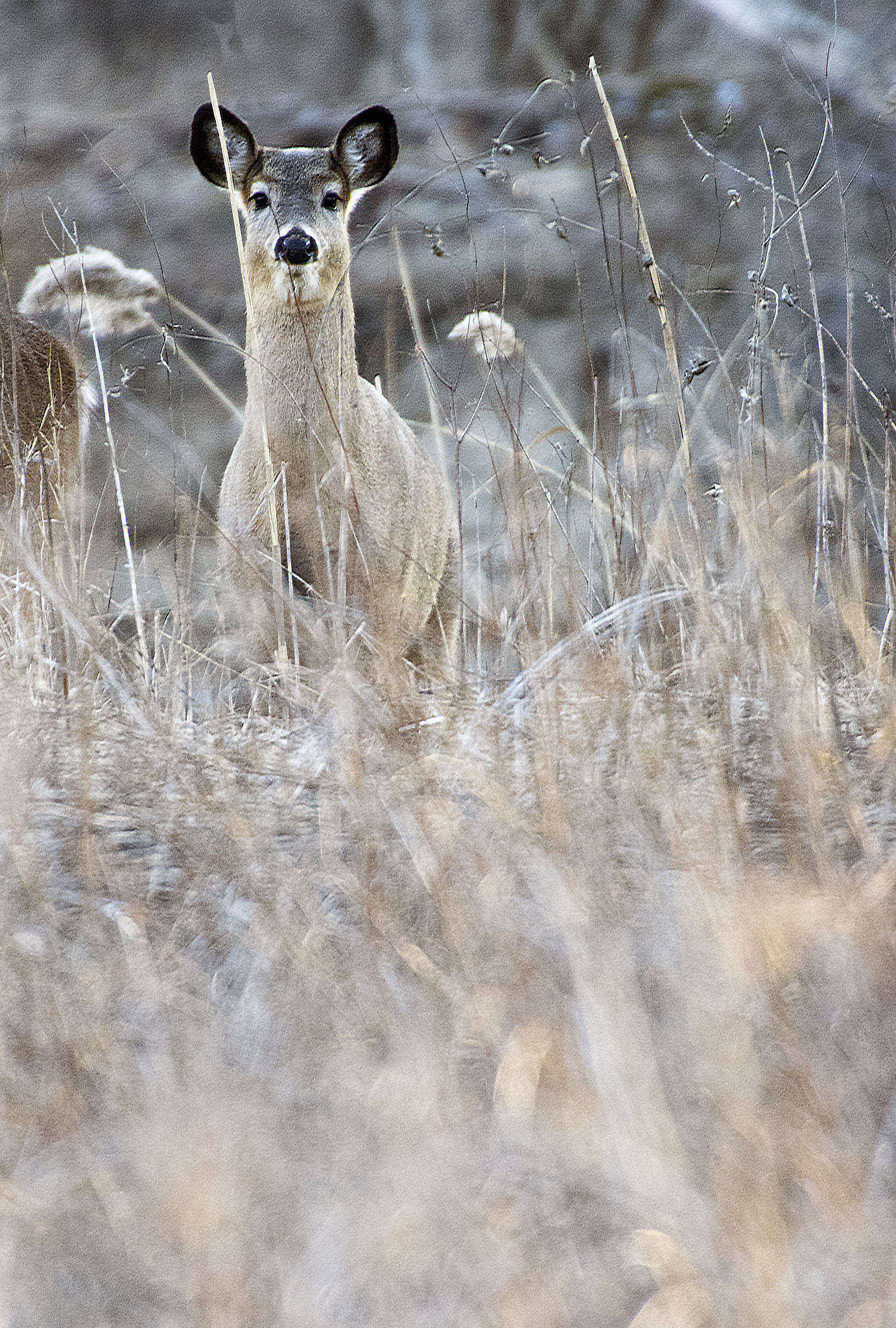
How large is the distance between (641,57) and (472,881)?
4.42 m

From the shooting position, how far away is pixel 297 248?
2.66m

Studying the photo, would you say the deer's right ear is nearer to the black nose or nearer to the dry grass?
the black nose

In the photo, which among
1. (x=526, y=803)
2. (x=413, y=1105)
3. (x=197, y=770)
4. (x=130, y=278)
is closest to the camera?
(x=413, y=1105)

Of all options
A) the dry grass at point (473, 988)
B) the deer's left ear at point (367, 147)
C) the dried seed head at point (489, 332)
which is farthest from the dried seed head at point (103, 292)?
the dry grass at point (473, 988)

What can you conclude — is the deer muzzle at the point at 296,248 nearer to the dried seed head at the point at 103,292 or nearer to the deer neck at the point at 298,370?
the deer neck at the point at 298,370

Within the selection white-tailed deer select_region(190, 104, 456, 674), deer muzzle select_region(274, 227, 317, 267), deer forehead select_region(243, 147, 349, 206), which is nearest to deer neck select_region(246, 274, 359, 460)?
white-tailed deer select_region(190, 104, 456, 674)

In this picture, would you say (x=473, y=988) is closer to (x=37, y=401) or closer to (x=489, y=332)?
(x=489, y=332)

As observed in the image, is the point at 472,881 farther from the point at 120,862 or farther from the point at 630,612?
the point at 630,612

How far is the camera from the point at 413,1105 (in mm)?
733

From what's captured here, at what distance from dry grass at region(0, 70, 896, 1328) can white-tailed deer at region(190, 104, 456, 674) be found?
3.61 ft

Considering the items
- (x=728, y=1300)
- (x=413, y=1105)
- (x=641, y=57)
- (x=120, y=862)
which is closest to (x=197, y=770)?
(x=120, y=862)

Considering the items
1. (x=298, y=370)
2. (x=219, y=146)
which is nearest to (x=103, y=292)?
(x=219, y=146)

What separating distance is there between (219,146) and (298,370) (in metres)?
0.55

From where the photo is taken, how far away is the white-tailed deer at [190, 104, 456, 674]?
2.49m
